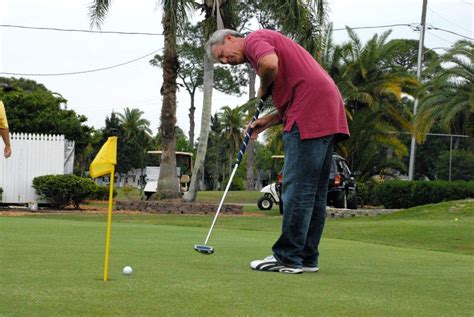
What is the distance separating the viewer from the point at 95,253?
7621 millimetres

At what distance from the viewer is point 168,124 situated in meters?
27.4

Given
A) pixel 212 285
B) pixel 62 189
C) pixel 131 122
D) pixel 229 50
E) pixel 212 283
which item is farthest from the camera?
pixel 131 122

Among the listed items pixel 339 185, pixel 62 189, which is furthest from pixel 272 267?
pixel 62 189

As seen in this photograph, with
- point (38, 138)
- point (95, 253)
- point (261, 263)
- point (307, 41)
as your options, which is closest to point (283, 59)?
point (261, 263)

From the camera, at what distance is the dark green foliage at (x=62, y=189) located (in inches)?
1062

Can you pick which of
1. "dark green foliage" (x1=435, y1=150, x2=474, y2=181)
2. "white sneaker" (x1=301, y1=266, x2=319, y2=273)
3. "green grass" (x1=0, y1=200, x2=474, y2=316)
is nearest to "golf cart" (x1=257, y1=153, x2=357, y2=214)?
"green grass" (x1=0, y1=200, x2=474, y2=316)

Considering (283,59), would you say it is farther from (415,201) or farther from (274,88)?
(415,201)

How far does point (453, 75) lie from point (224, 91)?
3765cm

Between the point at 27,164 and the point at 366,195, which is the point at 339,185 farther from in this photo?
the point at 27,164

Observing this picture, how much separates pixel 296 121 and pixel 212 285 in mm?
1823

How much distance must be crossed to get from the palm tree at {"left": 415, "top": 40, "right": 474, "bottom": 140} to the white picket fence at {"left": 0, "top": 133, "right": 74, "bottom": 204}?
1732 cm

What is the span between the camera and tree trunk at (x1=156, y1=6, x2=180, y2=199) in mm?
27156

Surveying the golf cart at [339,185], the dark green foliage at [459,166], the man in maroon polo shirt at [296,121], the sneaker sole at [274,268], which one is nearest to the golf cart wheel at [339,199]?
the golf cart at [339,185]

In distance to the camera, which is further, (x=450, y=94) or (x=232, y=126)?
(x=232, y=126)
